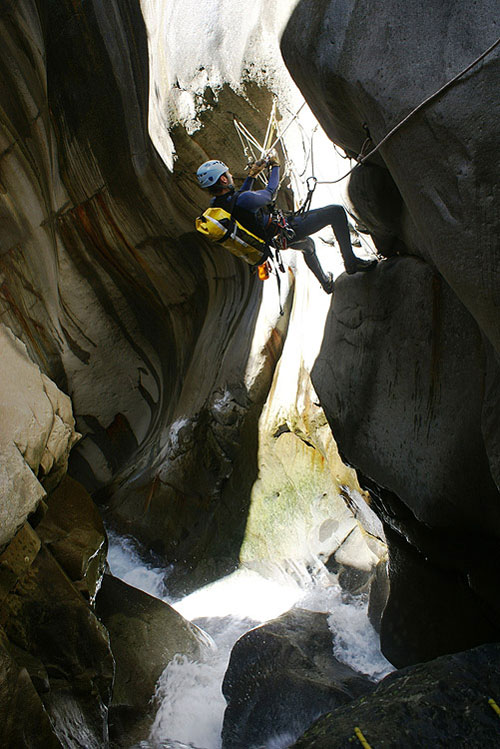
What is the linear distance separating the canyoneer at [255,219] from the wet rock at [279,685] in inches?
121

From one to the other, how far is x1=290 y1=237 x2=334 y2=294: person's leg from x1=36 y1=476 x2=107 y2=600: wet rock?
307cm

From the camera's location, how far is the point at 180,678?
4.65 metres

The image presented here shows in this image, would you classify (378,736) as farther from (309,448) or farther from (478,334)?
(309,448)

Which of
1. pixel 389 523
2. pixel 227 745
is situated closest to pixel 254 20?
pixel 389 523

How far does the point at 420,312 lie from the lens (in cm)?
343

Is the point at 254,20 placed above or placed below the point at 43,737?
above

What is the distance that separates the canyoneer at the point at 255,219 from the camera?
442 cm

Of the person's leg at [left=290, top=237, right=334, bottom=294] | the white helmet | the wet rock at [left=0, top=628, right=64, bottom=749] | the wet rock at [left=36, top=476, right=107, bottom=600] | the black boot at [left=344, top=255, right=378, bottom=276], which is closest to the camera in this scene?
the wet rock at [left=0, top=628, right=64, bottom=749]

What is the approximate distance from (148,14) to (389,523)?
6474mm

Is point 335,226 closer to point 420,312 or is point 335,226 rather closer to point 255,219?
point 255,219

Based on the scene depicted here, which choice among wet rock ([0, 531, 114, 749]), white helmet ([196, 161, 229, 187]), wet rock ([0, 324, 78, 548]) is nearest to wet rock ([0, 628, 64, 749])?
wet rock ([0, 531, 114, 749])

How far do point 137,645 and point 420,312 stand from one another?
3692 mm

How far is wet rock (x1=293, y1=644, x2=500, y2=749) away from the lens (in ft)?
7.74

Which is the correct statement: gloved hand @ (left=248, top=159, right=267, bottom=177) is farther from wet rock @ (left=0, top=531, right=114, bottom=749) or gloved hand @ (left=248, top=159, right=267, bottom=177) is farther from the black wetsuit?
wet rock @ (left=0, top=531, right=114, bottom=749)
